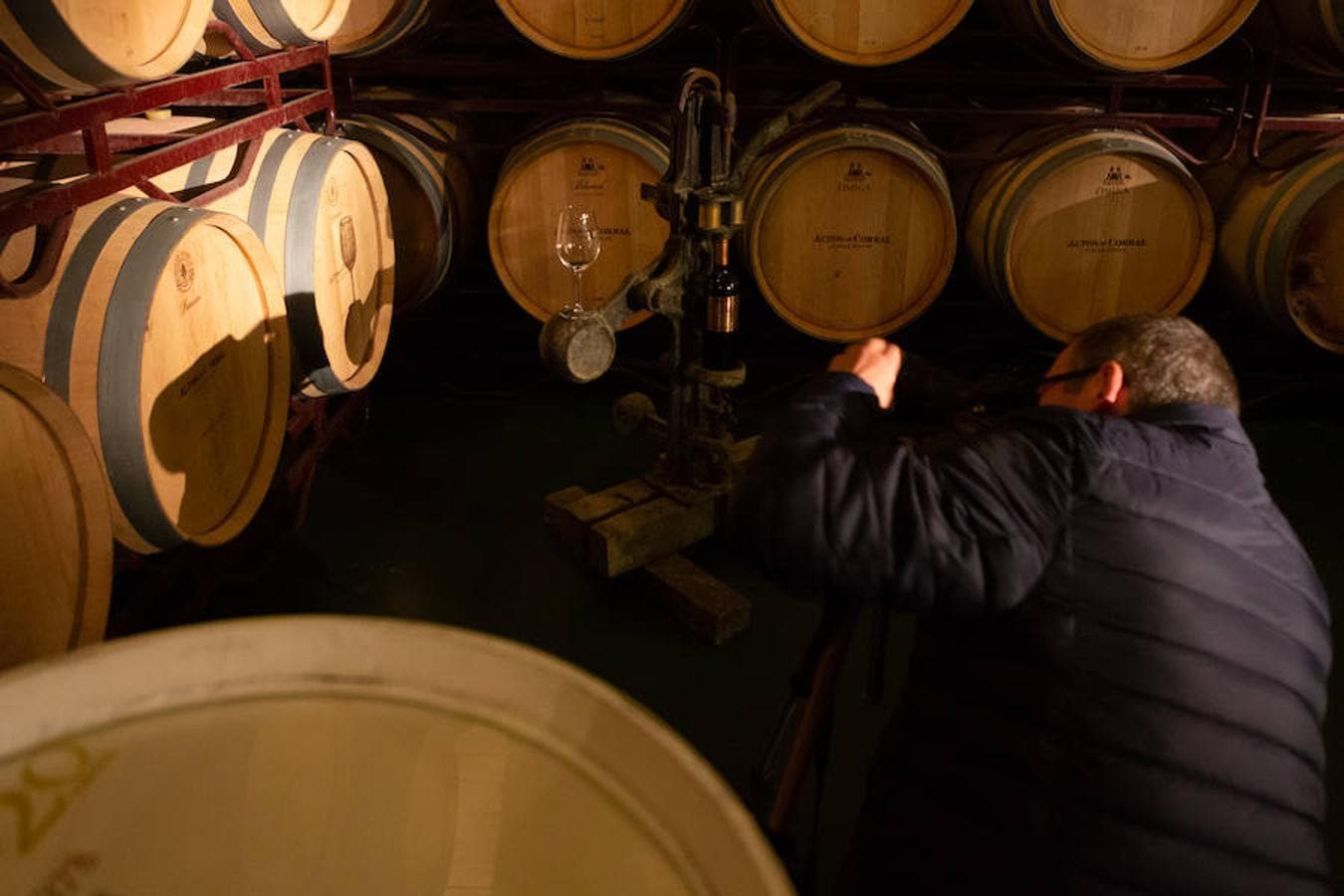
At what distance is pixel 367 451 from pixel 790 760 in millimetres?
3028

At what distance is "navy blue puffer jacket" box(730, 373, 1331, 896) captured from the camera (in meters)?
1.21

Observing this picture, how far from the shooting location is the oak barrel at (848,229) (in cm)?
379

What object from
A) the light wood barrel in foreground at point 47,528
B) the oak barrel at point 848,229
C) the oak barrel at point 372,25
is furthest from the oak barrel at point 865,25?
the light wood barrel in foreground at point 47,528

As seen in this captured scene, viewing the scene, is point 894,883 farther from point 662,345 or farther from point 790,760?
point 662,345

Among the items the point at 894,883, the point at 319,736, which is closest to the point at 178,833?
the point at 319,736

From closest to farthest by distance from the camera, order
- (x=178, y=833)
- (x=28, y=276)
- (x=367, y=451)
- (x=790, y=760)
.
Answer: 1. (x=178, y=833)
2. (x=790, y=760)
3. (x=28, y=276)
4. (x=367, y=451)

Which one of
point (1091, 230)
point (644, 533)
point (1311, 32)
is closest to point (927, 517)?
point (644, 533)

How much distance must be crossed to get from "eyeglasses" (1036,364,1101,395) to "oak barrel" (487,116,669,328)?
233 cm

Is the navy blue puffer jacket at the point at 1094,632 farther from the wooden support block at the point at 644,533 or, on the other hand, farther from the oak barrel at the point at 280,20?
the oak barrel at the point at 280,20

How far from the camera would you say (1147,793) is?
1208 millimetres

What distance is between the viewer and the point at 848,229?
3.89 metres

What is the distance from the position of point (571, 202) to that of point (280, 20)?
130 centimetres

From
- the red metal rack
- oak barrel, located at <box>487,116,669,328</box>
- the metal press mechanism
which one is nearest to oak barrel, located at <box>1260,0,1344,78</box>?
the metal press mechanism

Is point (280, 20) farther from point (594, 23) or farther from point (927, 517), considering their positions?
point (927, 517)
